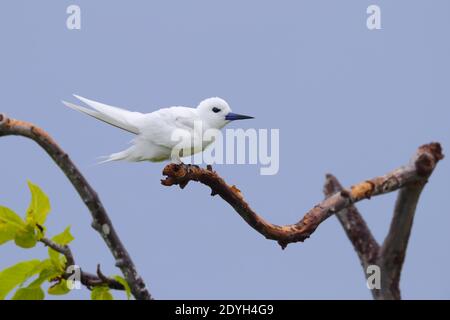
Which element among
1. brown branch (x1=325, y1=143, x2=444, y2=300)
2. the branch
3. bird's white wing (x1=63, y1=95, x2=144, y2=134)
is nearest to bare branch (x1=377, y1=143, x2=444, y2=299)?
brown branch (x1=325, y1=143, x2=444, y2=300)

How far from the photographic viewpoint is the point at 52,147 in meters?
0.99

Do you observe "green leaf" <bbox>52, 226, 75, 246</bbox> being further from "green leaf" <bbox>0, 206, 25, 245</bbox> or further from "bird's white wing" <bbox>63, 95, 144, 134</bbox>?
"bird's white wing" <bbox>63, 95, 144, 134</bbox>

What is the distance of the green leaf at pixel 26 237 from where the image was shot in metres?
1.12

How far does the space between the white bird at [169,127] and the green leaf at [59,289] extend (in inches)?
11.5

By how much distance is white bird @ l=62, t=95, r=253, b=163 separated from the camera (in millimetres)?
1343

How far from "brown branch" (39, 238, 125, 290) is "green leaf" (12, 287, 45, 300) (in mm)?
45

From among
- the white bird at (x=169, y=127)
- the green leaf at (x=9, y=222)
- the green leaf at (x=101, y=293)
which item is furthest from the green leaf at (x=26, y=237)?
the white bird at (x=169, y=127)

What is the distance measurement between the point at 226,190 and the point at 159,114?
0.30m

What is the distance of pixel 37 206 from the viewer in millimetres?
1124

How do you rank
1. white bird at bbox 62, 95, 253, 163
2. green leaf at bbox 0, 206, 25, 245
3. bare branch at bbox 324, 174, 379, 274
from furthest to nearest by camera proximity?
bare branch at bbox 324, 174, 379, 274
white bird at bbox 62, 95, 253, 163
green leaf at bbox 0, 206, 25, 245

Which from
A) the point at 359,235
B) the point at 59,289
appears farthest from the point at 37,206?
the point at 359,235

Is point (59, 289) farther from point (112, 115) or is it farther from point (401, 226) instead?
point (401, 226)

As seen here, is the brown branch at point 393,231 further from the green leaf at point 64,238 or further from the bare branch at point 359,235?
the green leaf at point 64,238
